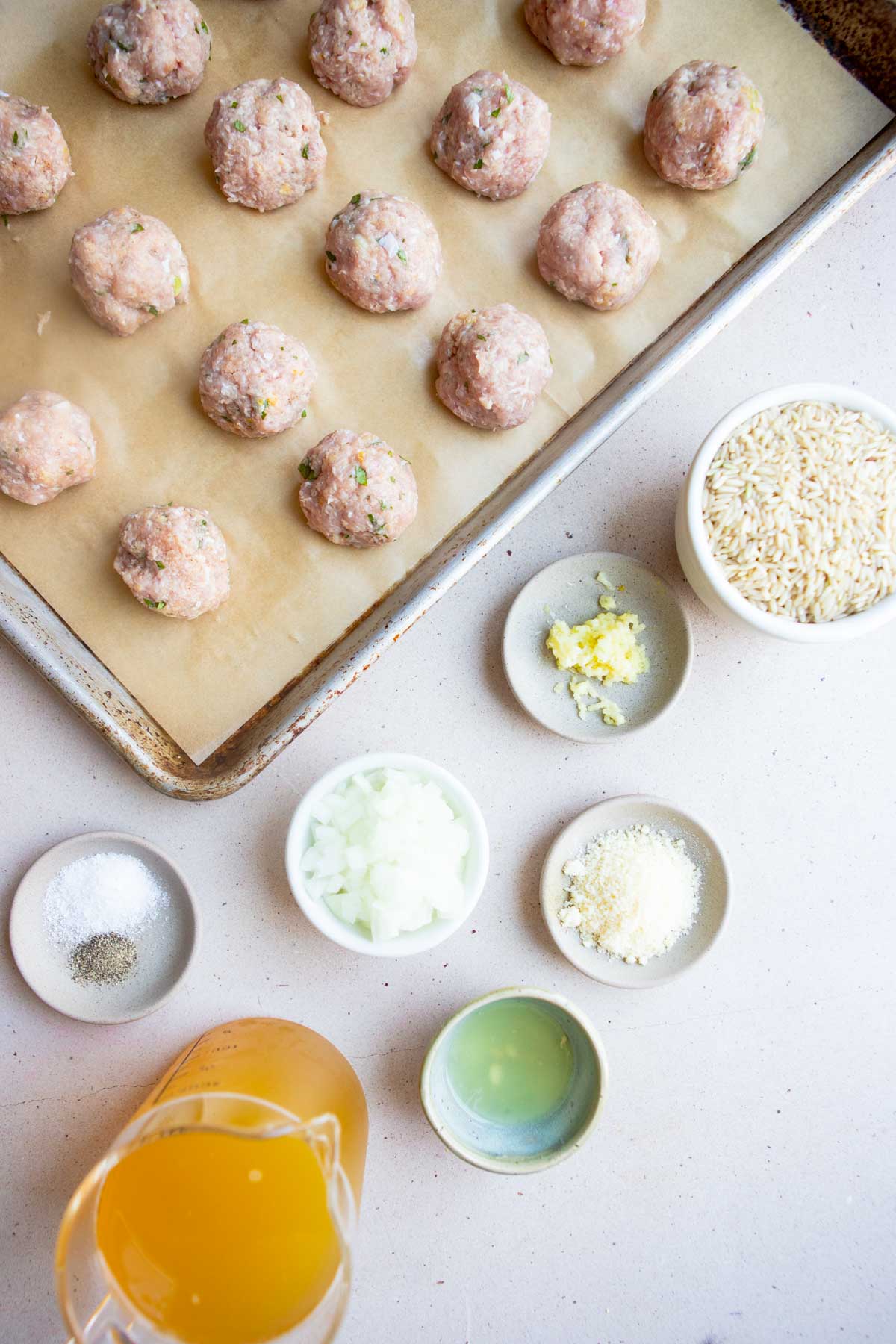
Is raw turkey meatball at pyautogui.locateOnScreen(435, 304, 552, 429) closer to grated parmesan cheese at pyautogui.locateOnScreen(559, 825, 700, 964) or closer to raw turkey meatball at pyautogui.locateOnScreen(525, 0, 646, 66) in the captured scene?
raw turkey meatball at pyautogui.locateOnScreen(525, 0, 646, 66)

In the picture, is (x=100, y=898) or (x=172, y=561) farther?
(x=100, y=898)

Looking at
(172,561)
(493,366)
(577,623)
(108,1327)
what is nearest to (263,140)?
(493,366)

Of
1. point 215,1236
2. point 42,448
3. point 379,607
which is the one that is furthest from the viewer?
point 379,607

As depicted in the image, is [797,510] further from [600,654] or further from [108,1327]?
[108,1327]

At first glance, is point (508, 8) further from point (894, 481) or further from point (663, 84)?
point (894, 481)

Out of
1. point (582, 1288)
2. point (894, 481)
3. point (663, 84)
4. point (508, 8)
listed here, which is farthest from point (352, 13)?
point (582, 1288)

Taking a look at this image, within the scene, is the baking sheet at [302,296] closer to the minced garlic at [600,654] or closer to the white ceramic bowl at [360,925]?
the white ceramic bowl at [360,925]

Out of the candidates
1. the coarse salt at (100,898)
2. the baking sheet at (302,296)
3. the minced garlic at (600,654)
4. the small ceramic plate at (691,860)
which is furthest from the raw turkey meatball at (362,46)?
the coarse salt at (100,898)

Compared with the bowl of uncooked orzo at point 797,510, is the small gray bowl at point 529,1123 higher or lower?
lower
